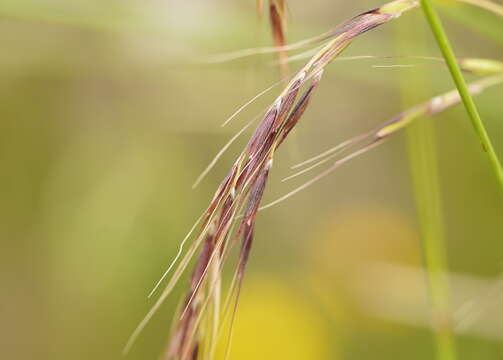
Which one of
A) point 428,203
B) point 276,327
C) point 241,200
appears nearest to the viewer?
point 241,200

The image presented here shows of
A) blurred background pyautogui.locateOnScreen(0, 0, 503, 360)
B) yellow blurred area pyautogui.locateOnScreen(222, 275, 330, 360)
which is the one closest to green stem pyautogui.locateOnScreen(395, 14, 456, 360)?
blurred background pyautogui.locateOnScreen(0, 0, 503, 360)

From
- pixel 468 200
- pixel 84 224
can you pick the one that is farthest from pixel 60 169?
pixel 468 200

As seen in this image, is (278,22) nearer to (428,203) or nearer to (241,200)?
(241,200)

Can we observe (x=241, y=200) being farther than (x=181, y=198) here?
No

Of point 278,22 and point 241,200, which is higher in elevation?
point 278,22

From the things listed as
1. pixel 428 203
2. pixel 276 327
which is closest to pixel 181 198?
pixel 276 327

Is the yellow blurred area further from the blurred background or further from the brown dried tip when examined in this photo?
the brown dried tip

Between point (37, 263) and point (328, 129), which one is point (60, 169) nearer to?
point (37, 263)

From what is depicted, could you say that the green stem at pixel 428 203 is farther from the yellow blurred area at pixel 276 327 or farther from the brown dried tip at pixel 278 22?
the yellow blurred area at pixel 276 327
